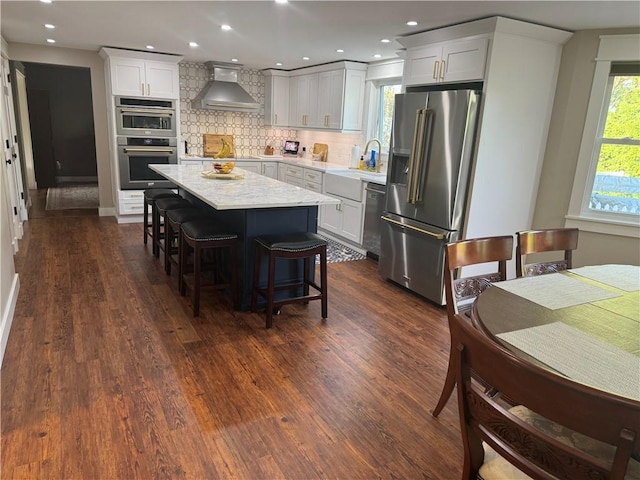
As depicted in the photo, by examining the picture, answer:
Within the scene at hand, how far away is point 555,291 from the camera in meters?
1.95

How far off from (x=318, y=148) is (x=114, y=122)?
3.05 meters

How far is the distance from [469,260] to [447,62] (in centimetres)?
217

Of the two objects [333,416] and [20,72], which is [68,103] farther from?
[333,416]

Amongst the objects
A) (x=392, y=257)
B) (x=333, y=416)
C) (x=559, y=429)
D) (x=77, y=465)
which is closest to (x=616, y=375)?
(x=559, y=429)

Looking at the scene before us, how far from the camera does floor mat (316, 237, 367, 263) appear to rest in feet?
16.3

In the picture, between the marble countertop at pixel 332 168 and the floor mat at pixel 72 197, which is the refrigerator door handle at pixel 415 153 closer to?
the marble countertop at pixel 332 168

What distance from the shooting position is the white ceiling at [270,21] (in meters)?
3.03

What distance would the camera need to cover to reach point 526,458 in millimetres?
1113

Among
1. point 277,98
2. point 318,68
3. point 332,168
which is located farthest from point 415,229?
point 277,98

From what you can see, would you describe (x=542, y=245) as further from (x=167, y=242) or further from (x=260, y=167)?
(x=260, y=167)

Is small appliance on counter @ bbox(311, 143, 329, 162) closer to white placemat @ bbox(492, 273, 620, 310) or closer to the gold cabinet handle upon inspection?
the gold cabinet handle

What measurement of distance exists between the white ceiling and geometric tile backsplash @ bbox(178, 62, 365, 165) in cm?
117

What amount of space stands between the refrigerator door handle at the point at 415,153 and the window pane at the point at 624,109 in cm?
157

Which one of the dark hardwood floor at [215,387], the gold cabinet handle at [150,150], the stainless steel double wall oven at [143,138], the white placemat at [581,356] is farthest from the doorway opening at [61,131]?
the white placemat at [581,356]
